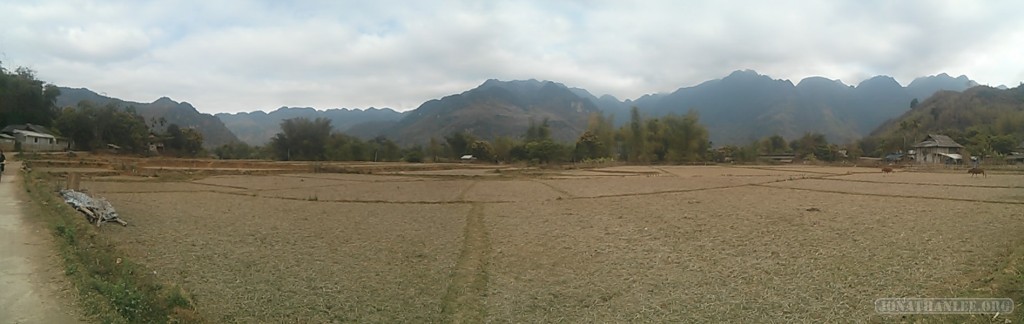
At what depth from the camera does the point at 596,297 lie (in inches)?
270

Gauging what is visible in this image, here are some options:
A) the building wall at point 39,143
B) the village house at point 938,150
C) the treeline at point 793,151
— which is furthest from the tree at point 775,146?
the building wall at point 39,143

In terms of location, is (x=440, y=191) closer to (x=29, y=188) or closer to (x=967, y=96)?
(x=29, y=188)

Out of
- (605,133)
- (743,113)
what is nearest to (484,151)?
(605,133)

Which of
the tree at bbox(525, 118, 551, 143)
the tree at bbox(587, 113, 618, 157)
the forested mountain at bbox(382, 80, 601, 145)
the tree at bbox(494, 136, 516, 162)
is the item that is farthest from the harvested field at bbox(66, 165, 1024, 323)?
the forested mountain at bbox(382, 80, 601, 145)

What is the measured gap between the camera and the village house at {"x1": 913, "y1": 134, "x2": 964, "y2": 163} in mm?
58744

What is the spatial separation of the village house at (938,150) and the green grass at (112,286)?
74385 mm

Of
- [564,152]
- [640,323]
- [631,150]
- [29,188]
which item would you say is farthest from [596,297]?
[631,150]

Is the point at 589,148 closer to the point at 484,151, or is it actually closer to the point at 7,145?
the point at 484,151

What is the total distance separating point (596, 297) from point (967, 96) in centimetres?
13946

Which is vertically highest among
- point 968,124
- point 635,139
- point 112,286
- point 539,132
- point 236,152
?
point 968,124

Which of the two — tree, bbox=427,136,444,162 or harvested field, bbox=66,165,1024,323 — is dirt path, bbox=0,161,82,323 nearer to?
harvested field, bbox=66,165,1024,323

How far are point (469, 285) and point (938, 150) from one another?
7521 centimetres

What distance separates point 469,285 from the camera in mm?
7504

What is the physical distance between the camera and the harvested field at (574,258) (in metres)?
6.37
